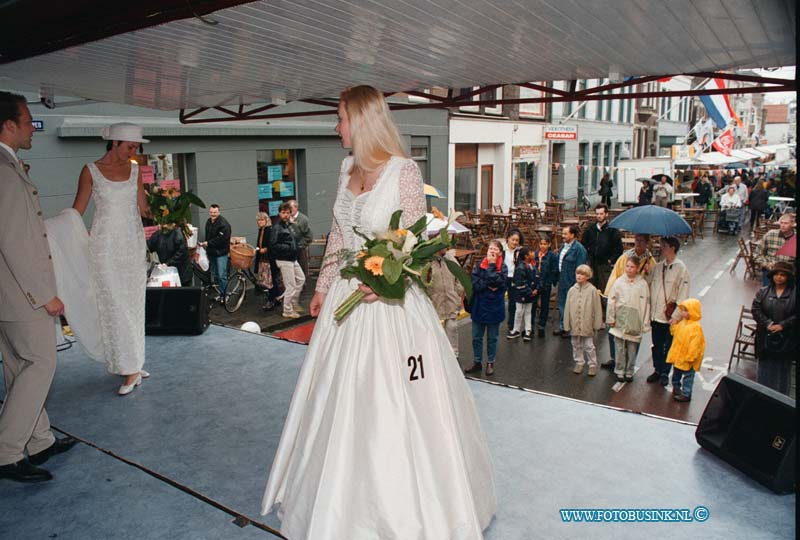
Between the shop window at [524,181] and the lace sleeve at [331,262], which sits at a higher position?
the shop window at [524,181]

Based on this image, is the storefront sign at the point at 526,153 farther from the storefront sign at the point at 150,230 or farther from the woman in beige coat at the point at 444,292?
the woman in beige coat at the point at 444,292

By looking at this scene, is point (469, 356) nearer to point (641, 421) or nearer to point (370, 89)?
point (641, 421)

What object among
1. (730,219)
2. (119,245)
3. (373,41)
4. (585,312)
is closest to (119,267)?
(119,245)

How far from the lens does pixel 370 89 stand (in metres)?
2.67

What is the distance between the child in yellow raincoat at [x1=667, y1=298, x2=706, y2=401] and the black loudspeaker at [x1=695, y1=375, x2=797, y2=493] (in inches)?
160

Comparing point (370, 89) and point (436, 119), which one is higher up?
point (436, 119)

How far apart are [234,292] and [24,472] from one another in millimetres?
8086

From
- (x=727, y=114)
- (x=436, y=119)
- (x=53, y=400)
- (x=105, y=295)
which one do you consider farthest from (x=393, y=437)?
(x=727, y=114)

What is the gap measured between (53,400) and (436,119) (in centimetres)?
1699

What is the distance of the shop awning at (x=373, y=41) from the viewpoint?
11.1ft

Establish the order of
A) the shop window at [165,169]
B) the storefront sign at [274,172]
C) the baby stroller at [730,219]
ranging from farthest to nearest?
the baby stroller at [730,219] < the storefront sign at [274,172] < the shop window at [165,169]

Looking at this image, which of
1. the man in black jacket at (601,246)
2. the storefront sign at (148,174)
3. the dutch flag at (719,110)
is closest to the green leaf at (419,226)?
the man in black jacket at (601,246)

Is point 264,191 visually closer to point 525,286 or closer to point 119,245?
point 525,286

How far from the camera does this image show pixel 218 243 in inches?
441
